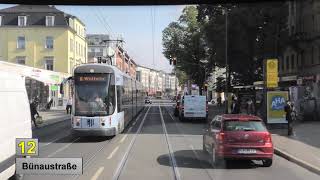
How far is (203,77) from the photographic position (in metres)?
74.4

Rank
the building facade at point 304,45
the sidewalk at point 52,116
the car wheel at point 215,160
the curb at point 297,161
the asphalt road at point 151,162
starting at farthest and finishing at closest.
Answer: the building facade at point 304,45
the sidewalk at point 52,116
the car wheel at point 215,160
the curb at point 297,161
the asphalt road at point 151,162

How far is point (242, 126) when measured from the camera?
1608 centimetres

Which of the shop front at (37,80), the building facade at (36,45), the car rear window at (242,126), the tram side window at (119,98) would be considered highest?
the building facade at (36,45)

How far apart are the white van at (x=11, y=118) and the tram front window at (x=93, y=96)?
36.1 ft

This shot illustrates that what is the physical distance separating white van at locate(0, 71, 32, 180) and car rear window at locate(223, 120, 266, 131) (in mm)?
5876

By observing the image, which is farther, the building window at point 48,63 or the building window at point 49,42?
the building window at point 49,42

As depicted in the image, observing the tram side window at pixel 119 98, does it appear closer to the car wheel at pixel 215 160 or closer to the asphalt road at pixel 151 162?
the asphalt road at pixel 151 162

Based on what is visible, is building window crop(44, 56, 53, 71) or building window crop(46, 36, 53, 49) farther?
building window crop(46, 36, 53, 49)

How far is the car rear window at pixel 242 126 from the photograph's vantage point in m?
16.0

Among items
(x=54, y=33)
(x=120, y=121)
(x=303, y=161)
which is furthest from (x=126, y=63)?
(x=303, y=161)

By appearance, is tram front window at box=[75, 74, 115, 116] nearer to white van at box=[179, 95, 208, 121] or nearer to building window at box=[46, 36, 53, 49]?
white van at box=[179, 95, 208, 121]

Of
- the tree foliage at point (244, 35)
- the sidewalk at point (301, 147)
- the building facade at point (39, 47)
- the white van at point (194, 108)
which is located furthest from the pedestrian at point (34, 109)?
the white van at point (194, 108)

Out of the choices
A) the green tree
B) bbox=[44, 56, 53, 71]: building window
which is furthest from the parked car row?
the green tree

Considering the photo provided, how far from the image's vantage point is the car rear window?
16000 millimetres
